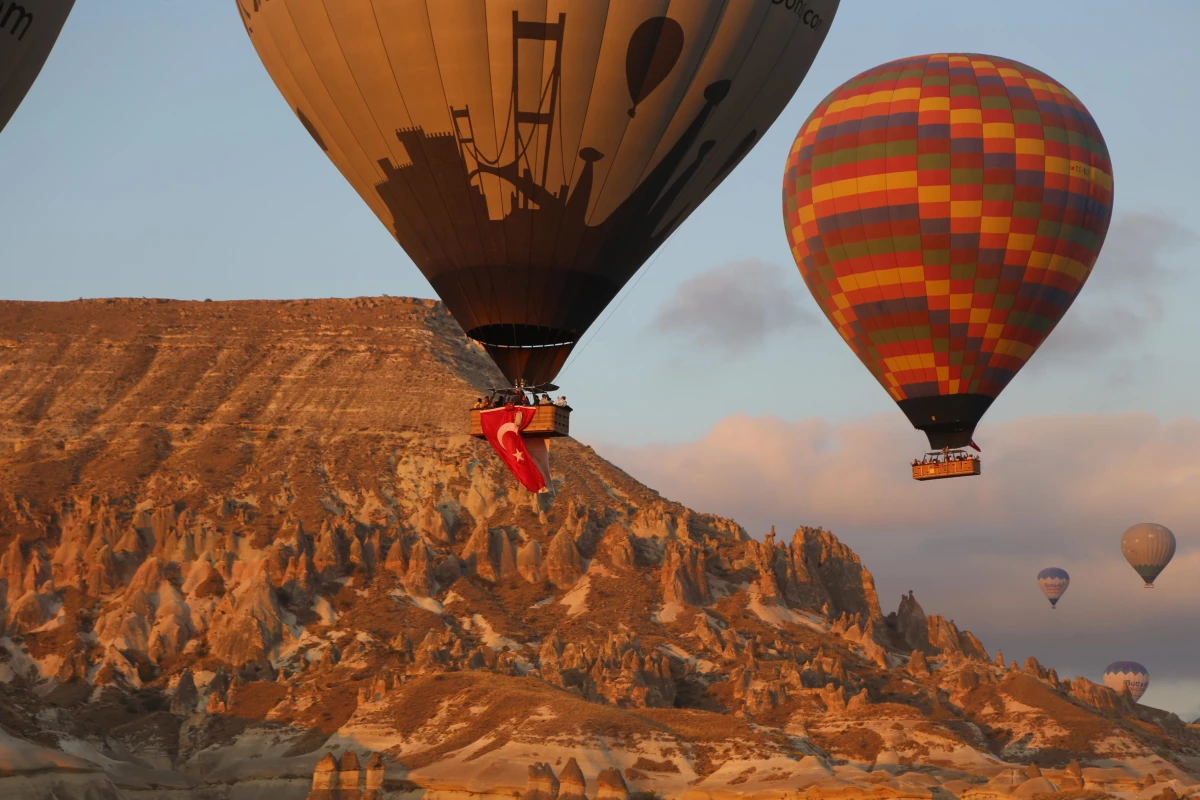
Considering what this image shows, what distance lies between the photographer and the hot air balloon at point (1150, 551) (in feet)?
480

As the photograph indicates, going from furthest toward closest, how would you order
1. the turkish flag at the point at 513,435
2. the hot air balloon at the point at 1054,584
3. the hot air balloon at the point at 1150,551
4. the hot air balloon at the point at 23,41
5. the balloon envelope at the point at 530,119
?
the hot air balloon at the point at 1054,584, the hot air balloon at the point at 1150,551, the turkish flag at the point at 513,435, the balloon envelope at the point at 530,119, the hot air balloon at the point at 23,41

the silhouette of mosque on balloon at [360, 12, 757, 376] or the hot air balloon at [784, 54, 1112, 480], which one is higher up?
the hot air balloon at [784, 54, 1112, 480]

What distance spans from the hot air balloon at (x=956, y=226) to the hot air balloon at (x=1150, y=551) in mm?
77601

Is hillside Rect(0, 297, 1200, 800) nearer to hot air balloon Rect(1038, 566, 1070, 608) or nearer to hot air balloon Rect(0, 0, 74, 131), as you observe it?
hot air balloon Rect(1038, 566, 1070, 608)

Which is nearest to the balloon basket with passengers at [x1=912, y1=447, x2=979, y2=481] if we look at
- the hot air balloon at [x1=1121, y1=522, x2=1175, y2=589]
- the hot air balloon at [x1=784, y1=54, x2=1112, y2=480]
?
the hot air balloon at [x1=784, y1=54, x2=1112, y2=480]

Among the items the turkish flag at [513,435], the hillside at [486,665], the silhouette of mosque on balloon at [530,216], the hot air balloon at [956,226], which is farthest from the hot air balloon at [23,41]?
the hillside at [486,665]

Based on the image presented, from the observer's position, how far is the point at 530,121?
162ft

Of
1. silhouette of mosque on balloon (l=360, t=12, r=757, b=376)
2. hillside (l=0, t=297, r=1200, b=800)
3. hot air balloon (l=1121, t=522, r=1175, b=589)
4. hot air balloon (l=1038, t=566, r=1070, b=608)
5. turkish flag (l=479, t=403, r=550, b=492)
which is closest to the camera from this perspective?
silhouette of mosque on balloon (l=360, t=12, r=757, b=376)

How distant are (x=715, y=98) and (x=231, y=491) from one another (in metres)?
155

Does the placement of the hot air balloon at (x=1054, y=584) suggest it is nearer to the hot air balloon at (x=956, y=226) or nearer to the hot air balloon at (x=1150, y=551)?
the hot air balloon at (x=1150, y=551)

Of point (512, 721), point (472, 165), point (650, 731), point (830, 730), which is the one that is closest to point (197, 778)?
point (512, 721)

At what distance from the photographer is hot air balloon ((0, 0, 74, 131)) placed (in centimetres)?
2842

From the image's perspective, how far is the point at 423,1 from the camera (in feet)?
160

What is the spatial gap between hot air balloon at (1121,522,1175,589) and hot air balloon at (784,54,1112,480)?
77.6 metres
